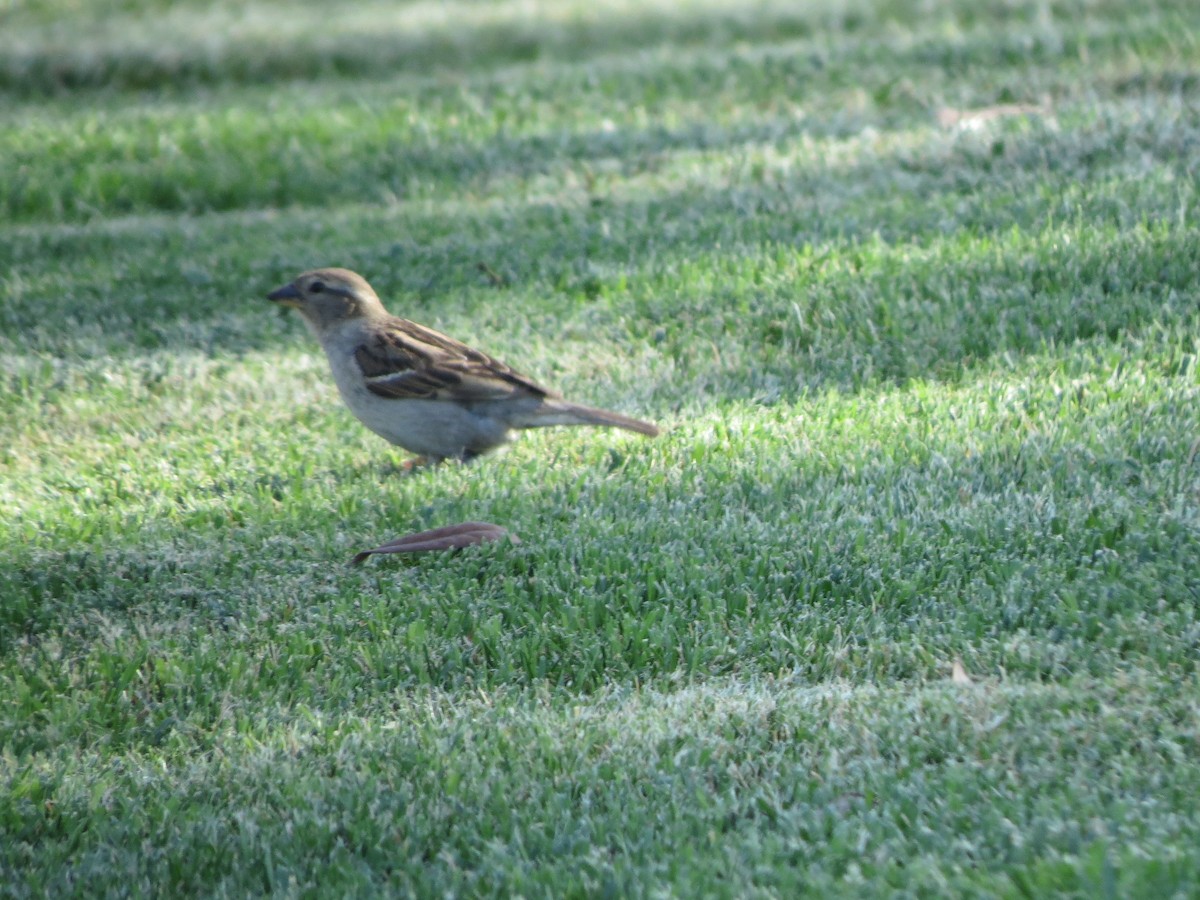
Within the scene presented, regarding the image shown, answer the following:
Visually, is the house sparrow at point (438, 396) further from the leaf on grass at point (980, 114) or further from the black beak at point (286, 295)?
the leaf on grass at point (980, 114)

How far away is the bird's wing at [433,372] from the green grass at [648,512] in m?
0.34

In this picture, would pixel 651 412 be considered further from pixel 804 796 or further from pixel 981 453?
pixel 804 796

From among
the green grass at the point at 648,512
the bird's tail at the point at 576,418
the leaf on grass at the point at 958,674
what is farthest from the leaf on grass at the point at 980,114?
the leaf on grass at the point at 958,674

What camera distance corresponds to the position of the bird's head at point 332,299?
705cm

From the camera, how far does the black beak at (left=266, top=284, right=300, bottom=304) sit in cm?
715

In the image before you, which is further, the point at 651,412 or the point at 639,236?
the point at 639,236

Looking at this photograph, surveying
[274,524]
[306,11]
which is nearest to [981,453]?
[274,524]

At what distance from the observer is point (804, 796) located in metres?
3.91

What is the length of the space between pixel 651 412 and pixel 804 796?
313 cm

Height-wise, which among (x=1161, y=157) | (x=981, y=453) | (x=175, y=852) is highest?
(x=1161, y=157)

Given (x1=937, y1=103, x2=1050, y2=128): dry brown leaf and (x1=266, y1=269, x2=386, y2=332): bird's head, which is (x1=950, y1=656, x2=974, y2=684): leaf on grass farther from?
(x1=937, y1=103, x2=1050, y2=128): dry brown leaf

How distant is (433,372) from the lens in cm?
661

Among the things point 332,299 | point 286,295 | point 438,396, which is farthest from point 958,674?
point 286,295

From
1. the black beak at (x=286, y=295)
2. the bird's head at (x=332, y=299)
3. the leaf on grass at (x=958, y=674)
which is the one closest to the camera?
the leaf on grass at (x=958, y=674)
